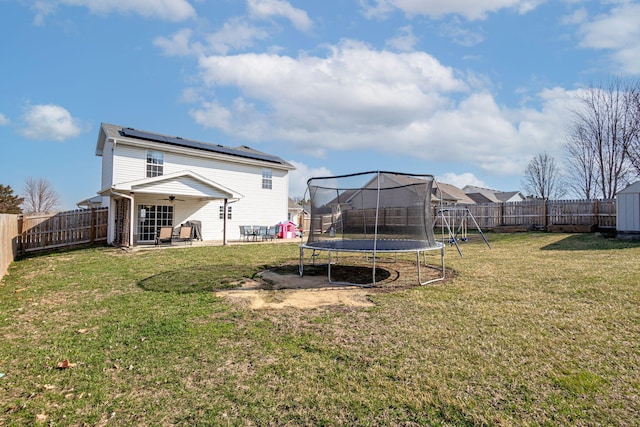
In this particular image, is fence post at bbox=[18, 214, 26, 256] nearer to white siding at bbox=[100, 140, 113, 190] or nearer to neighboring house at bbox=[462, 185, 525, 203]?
white siding at bbox=[100, 140, 113, 190]

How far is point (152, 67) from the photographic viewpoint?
12242 millimetres

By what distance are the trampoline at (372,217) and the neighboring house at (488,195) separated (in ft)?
127

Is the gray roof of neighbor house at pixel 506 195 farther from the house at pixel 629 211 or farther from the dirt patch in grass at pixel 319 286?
the dirt patch in grass at pixel 319 286

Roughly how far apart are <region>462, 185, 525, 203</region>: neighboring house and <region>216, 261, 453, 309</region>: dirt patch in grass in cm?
4012

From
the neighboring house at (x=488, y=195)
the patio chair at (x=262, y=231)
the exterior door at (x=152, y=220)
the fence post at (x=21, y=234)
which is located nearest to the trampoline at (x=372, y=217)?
the patio chair at (x=262, y=231)

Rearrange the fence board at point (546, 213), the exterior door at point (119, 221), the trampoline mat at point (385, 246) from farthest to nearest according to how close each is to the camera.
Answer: the fence board at point (546, 213) → the exterior door at point (119, 221) → the trampoline mat at point (385, 246)

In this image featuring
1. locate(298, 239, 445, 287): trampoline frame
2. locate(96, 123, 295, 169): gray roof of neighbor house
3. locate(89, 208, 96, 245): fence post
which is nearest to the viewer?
locate(298, 239, 445, 287): trampoline frame

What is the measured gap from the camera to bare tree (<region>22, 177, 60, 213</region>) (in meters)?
37.8

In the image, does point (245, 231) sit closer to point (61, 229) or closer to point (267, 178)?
point (267, 178)

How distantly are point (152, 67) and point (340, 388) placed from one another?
13845mm

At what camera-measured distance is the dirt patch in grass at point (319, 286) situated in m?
5.06

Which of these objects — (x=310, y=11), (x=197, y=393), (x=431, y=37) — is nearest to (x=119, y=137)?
(x=310, y=11)

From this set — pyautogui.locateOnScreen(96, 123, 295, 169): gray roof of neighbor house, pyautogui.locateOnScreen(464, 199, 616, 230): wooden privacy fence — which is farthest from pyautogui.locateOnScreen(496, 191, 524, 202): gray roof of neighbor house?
pyautogui.locateOnScreen(96, 123, 295, 169): gray roof of neighbor house

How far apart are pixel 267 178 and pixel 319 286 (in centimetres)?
1509
